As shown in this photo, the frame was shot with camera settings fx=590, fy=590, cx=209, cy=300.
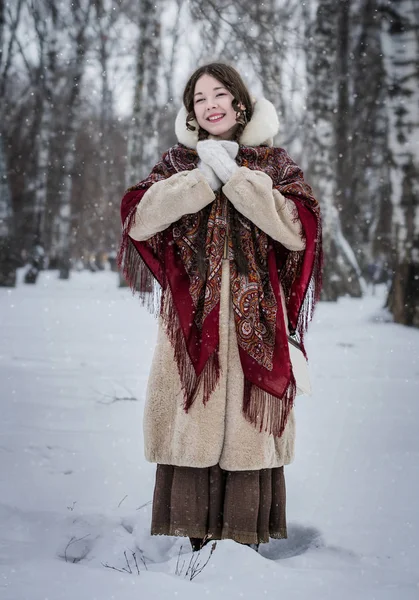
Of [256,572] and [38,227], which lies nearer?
[256,572]

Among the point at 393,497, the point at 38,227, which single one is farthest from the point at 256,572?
the point at 38,227

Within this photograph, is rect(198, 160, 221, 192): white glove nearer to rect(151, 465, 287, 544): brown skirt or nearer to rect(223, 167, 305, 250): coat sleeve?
rect(223, 167, 305, 250): coat sleeve

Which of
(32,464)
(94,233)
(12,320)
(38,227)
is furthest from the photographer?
(94,233)

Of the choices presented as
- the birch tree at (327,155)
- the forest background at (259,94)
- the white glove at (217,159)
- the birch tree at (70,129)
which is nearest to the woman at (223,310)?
the white glove at (217,159)

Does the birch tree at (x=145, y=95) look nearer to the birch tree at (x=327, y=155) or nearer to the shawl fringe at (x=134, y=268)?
the birch tree at (x=327, y=155)

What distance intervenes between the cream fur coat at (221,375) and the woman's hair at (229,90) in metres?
0.07

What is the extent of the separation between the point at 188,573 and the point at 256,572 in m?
0.23

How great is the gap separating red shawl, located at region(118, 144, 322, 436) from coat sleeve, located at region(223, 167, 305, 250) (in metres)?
0.07

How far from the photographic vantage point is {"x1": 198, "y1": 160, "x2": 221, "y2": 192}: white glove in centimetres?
220

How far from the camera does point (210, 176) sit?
2.20 m

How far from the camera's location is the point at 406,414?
439 cm

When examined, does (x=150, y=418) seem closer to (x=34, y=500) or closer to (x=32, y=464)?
(x=34, y=500)

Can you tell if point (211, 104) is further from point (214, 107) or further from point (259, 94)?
point (259, 94)

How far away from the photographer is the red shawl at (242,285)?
223cm
